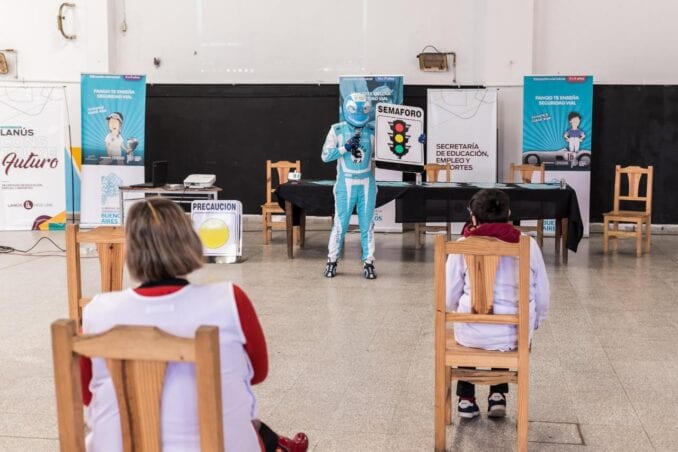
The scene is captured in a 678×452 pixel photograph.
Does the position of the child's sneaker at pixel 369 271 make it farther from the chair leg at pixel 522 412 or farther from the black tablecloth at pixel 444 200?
the chair leg at pixel 522 412

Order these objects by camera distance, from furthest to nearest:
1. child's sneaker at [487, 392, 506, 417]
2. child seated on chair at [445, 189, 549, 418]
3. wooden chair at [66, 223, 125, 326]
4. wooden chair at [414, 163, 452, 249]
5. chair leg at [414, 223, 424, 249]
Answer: wooden chair at [414, 163, 452, 249] → chair leg at [414, 223, 424, 249] → child's sneaker at [487, 392, 506, 417] → child seated on chair at [445, 189, 549, 418] → wooden chair at [66, 223, 125, 326]

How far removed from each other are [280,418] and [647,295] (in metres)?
3.99

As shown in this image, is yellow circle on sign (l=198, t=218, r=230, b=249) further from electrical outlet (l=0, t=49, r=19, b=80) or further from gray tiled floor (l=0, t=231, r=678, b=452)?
electrical outlet (l=0, t=49, r=19, b=80)

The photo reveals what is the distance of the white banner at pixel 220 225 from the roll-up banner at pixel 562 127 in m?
3.90

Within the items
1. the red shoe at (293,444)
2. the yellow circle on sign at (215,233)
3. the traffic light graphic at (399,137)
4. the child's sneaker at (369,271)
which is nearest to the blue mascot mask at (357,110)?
the traffic light graphic at (399,137)

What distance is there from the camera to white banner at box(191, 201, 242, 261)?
861 cm

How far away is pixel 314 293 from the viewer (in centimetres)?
707

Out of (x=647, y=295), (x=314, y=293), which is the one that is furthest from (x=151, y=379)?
(x=647, y=295)

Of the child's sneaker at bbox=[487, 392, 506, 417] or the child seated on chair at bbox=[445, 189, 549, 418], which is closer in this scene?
the child seated on chair at bbox=[445, 189, 549, 418]

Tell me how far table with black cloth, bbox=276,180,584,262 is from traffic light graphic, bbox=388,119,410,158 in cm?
44

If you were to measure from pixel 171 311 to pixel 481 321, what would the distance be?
1.60 metres

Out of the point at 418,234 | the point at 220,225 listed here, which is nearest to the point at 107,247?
the point at 220,225

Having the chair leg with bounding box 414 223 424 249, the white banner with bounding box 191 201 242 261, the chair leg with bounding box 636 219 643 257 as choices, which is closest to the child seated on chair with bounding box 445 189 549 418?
the white banner with bounding box 191 201 242 261

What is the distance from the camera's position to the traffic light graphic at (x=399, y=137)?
8.20m
